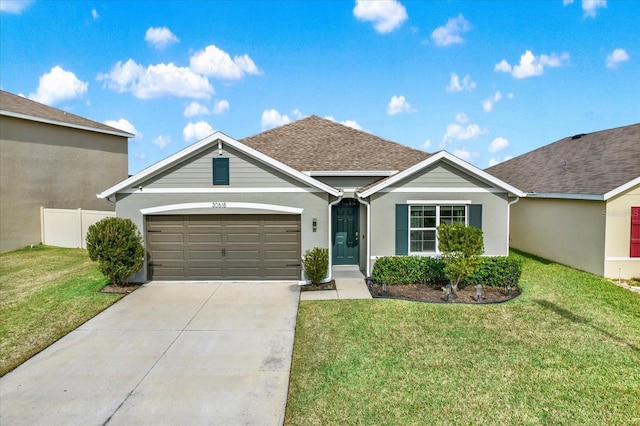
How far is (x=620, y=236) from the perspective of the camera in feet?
39.2

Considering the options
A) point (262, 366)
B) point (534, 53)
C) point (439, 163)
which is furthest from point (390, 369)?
point (534, 53)

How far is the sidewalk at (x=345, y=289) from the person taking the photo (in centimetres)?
1023

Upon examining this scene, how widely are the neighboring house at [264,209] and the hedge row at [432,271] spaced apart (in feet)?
2.17

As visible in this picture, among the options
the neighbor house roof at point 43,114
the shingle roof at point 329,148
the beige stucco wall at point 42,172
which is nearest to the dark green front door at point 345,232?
the shingle roof at point 329,148

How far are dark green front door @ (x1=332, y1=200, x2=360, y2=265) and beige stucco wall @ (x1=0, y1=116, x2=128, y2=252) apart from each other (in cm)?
1482

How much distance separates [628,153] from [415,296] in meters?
10.2

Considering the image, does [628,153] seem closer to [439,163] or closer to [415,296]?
[439,163]

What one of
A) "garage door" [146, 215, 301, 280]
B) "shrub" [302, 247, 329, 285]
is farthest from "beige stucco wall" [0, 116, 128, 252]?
"shrub" [302, 247, 329, 285]

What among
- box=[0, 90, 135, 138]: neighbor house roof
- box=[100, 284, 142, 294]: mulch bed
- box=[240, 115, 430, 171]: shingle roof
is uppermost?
box=[0, 90, 135, 138]: neighbor house roof

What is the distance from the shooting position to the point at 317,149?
51.4 ft

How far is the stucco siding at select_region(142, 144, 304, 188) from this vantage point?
454 inches

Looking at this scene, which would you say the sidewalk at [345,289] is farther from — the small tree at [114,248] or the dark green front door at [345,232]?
the small tree at [114,248]

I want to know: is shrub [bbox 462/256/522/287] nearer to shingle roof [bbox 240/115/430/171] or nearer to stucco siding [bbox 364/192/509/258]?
stucco siding [bbox 364/192/509/258]

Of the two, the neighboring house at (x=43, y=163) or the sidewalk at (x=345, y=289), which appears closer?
the sidewalk at (x=345, y=289)
